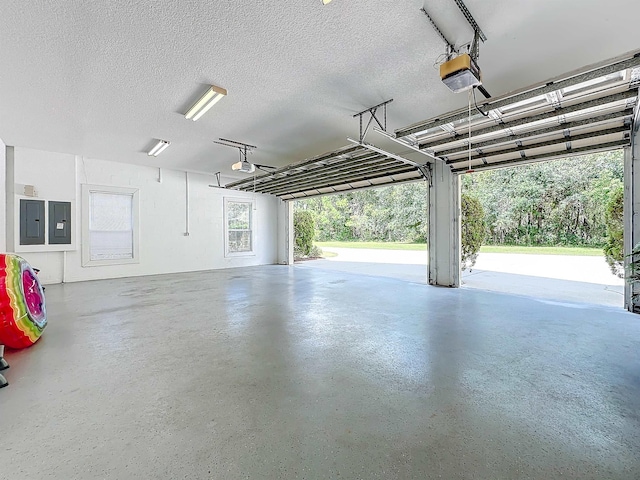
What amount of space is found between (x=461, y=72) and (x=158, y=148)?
241 inches

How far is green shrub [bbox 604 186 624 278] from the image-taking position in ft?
17.7

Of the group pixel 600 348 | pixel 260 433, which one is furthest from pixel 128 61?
pixel 600 348

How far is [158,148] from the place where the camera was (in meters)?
6.36

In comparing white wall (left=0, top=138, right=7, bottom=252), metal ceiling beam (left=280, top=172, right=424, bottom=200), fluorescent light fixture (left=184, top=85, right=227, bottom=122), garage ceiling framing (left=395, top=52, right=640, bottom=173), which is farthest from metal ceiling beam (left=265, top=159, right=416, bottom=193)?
white wall (left=0, top=138, right=7, bottom=252)

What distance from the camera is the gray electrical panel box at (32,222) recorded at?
20.7ft

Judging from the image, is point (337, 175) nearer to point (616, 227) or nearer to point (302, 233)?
point (616, 227)

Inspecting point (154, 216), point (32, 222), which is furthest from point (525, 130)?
point (32, 222)

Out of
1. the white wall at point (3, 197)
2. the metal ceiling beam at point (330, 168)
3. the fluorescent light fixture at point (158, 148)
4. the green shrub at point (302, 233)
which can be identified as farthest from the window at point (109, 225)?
the green shrub at point (302, 233)

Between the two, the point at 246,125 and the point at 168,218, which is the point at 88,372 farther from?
the point at 168,218

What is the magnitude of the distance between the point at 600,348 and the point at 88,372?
4.76 meters

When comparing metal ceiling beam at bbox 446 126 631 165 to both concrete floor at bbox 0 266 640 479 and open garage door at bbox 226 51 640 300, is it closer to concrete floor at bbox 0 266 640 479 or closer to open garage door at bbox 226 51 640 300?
open garage door at bbox 226 51 640 300

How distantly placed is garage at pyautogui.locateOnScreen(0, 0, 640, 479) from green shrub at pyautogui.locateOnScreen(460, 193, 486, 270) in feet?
3.85

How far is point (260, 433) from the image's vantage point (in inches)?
65.4

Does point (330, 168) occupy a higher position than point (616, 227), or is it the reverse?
point (330, 168)
